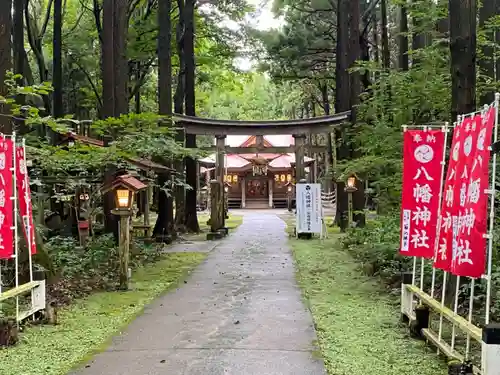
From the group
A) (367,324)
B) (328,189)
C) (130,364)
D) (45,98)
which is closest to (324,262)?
(367,324)

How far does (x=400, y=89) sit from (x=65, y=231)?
9946mm

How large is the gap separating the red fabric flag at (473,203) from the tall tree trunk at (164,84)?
11995mm

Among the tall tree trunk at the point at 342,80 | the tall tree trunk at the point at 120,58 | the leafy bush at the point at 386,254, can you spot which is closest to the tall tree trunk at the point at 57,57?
the tall tree trunk at the point at 120,58

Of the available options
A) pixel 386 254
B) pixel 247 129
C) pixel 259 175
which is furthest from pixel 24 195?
pixel 259 175

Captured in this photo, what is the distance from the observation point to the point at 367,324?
658 cm

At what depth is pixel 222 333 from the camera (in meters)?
6.18

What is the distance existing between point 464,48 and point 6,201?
5.40 m

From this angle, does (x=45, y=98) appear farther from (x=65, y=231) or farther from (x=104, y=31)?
(x=104, y=31)

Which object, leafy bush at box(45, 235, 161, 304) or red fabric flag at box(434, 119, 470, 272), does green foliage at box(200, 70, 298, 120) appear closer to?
leafy bush at box(45, 235, 161, 304)

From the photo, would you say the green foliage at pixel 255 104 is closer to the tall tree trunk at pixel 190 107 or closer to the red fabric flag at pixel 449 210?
the tall tree trunk at pixel 190 107

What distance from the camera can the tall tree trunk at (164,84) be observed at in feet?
53.1

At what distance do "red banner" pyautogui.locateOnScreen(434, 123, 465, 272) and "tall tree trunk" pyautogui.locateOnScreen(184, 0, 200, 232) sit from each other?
47.9ft

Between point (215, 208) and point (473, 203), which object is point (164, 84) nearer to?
point (215, 208)

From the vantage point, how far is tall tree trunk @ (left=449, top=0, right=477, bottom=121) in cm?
620
